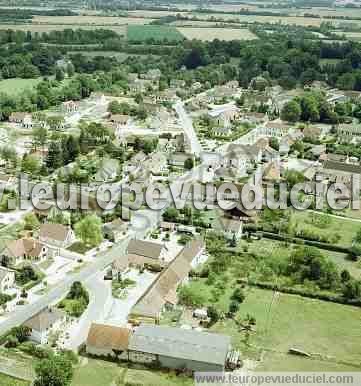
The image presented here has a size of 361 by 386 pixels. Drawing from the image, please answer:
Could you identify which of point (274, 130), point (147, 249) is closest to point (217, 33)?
point (274, 130)

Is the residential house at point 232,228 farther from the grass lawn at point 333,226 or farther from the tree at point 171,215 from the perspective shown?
the grass lawn at point 333,226

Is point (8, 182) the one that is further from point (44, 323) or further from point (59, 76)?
point (59, 76)

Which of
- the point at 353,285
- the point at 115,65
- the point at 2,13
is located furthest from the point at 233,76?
the point at 2,13

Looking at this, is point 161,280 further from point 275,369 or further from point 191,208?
point 191,208

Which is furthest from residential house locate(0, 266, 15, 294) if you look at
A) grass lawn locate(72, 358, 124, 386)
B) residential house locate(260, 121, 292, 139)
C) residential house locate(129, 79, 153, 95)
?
residential house locate(129, 79, 153, 95)

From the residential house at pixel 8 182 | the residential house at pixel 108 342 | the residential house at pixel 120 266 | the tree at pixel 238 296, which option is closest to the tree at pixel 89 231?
the residential house at pixel 120 266

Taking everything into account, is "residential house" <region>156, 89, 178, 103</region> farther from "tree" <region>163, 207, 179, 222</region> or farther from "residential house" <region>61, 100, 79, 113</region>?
"tree" <region>163, 207, 179, 222</region>

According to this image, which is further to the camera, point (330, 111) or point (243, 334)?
point (330, 111)
